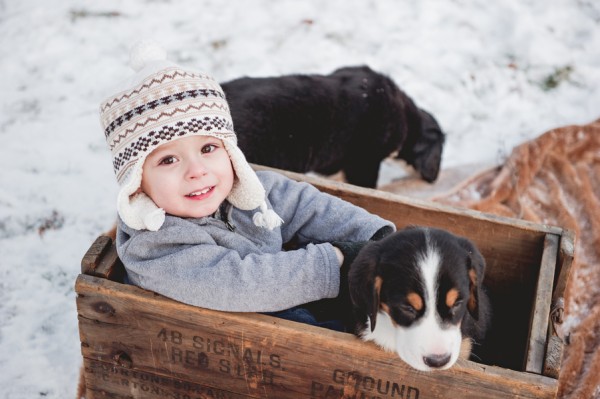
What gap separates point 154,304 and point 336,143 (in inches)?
80.4

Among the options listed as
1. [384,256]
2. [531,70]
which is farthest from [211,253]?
[531,70]

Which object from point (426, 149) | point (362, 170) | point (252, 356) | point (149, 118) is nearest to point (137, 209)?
point (149, 118)

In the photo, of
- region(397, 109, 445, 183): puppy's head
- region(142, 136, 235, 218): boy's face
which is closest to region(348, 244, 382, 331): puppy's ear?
region(142, 136, 235, 218): boy's face

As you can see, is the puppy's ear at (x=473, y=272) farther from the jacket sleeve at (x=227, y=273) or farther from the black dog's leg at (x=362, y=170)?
the black dog's leg at (x=362, y=170)

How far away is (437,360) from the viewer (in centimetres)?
196

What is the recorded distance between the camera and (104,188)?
4051 millimetres

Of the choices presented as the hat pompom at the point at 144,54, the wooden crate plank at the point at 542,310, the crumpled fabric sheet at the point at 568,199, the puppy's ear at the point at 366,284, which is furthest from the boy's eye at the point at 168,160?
the crumpled fabric sheet at the point at 568,199

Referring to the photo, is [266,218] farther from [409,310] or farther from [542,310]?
[542,310]

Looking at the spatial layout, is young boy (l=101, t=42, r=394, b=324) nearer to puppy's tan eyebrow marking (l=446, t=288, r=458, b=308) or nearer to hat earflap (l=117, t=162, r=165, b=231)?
hat earflap (l=117, t=162, r=165, b=231)

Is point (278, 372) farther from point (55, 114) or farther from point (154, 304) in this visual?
point (55, 114)

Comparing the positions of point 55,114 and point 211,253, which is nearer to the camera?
Result: point 211,253

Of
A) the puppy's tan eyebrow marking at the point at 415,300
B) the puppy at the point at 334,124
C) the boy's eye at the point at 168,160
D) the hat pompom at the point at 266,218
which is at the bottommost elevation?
the puppy at the point at 334,124

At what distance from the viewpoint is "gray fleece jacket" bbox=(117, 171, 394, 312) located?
7.35ft

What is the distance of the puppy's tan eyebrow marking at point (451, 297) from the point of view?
2.01m
